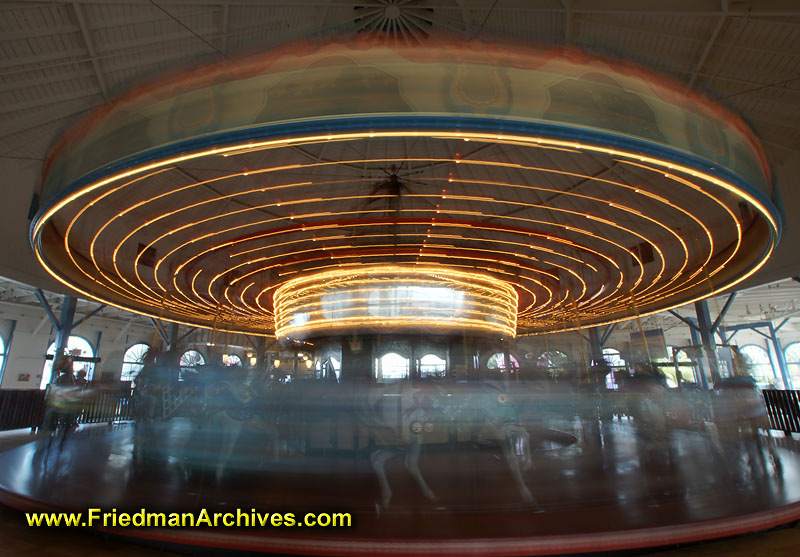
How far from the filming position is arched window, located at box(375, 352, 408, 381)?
13.8 meters

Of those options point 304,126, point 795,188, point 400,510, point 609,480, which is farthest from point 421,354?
point 795,188

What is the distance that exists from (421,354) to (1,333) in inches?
1570

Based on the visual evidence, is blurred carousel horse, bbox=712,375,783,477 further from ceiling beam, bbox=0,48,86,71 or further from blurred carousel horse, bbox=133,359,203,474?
ceiling beam, bbox=0,48,86,71

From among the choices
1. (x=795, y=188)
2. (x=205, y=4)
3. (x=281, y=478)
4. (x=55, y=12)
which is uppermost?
(x=205, y=4)

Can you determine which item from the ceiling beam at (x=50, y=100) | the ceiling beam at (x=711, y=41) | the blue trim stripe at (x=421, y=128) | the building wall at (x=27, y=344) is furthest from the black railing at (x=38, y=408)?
the ceiling beam at (x=711, y=41)

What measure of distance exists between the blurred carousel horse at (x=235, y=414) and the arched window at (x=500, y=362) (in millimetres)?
6637

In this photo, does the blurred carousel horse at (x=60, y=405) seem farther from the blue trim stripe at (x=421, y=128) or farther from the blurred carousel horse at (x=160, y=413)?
the blue trim stripe at (x=421, y=128)

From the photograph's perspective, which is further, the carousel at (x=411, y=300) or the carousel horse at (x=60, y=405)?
the carousel horse at (x=60, y=405)

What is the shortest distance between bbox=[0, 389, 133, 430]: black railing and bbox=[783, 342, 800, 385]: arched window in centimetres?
6825

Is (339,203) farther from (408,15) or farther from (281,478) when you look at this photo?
(281,478)

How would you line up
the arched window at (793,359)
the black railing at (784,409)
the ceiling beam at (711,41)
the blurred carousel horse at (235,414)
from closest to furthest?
1. the blurred carousel horse at (235,414)
2. the ceiling beam at (711,41)
3. the black railing at (784,409)
4. the arched window at (793,359)

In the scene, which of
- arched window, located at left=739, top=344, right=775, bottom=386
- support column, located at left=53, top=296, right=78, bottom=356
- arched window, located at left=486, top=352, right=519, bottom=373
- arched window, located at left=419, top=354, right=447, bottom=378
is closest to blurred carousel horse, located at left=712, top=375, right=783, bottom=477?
arched window, located at left=486, top=352, right=519, bottom=373

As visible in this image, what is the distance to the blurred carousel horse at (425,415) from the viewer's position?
6535mm

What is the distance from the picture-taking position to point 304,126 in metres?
5.54
